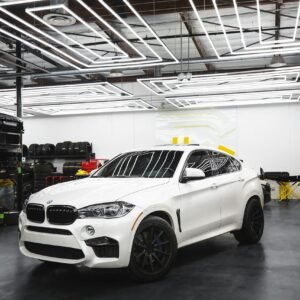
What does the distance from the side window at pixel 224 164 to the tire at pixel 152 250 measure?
1.55 meters

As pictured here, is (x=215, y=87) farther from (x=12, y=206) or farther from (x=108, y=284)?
(x=108, y=284)

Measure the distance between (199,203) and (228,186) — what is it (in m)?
0.77

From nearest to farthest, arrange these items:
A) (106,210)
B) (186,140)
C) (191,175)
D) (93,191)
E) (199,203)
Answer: (106,210), (93,191), (191,175), (199,203), (186,140)

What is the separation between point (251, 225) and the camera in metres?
5.62

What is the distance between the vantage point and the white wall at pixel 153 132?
14.1m

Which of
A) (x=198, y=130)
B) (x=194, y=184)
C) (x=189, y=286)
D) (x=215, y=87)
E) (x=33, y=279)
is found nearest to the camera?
(x=189, y=286)

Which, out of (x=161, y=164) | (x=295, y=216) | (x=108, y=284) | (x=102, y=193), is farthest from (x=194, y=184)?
(x=295, y=216)

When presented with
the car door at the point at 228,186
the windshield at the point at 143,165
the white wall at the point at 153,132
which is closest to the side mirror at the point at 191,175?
the windshield at the point at 143,165

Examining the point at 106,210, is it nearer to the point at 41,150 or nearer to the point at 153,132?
the point at 153,132

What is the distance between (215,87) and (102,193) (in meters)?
6.75

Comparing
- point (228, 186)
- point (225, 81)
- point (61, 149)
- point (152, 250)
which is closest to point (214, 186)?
point (228, 186)

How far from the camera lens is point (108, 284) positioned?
12.8 ft

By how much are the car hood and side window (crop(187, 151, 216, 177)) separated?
0.67 m

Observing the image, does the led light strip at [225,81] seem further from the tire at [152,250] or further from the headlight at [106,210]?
the headlight at [106,210]
